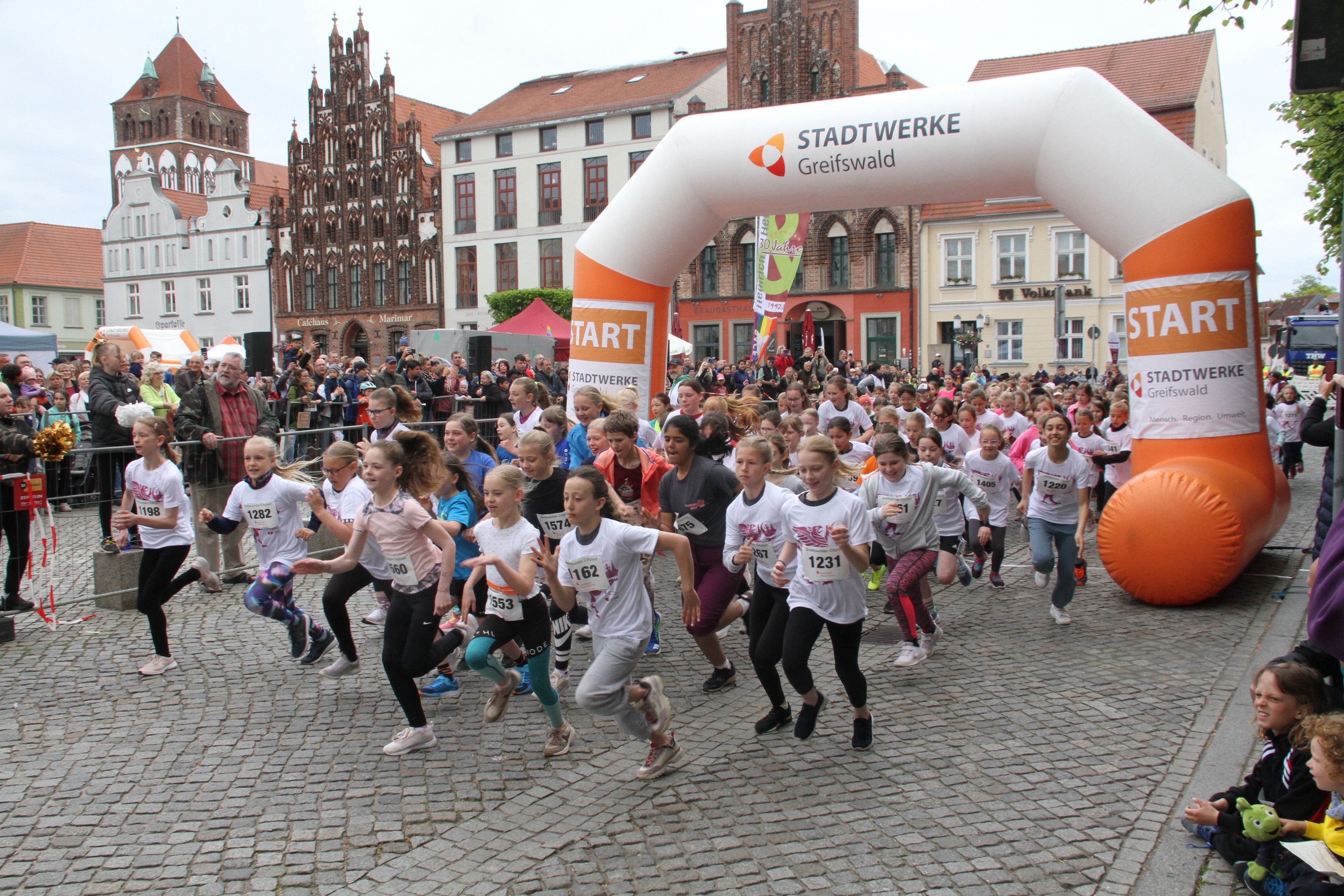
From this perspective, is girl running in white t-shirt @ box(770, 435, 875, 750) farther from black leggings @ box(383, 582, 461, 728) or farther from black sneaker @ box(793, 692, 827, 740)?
black leggings @ box(383, 582, 461, 728)

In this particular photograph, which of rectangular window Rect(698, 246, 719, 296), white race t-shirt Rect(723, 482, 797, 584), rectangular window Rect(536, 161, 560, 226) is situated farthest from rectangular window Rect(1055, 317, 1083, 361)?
white race t-shirt Rect(723, 482, 797, 584)

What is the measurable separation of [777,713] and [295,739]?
2523 mm

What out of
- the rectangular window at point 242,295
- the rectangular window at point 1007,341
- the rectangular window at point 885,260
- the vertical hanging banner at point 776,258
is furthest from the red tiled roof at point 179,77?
the vertical hanging banner at point 776,258

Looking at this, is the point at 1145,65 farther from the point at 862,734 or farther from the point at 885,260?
the point at 862,734

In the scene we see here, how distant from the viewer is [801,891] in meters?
3.67

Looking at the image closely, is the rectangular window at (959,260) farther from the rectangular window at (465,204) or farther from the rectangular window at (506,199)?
the rectangular window at (465,204)

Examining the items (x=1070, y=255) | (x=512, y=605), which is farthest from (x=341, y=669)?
(x=1070, y=255)

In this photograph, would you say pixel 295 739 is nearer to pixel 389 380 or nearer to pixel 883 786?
pixel 883 786

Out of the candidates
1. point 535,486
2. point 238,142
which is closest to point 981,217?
point 535,486

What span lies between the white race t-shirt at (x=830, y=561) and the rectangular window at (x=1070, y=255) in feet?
114

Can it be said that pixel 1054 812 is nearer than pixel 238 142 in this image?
Yes

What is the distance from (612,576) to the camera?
4.85 m

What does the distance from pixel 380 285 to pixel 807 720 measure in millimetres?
48399

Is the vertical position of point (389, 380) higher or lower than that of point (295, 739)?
higher
